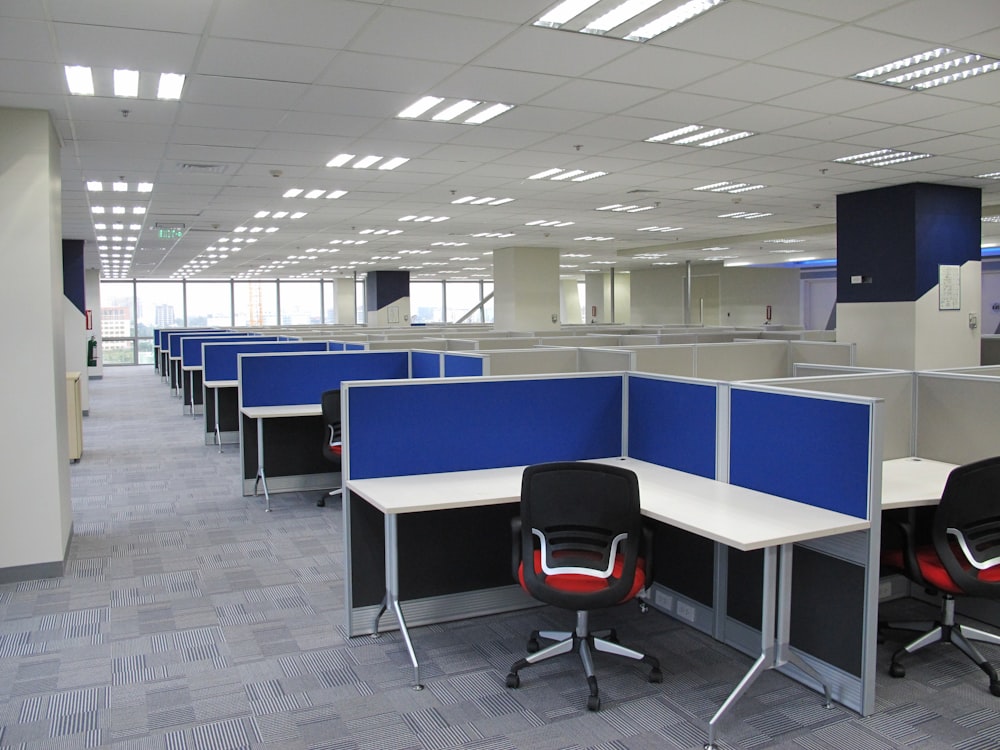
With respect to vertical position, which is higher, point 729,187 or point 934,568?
point 729,187

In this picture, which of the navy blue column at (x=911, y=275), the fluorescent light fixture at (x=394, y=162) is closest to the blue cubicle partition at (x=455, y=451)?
the fluorescent light fixture at (x=394, y=162)

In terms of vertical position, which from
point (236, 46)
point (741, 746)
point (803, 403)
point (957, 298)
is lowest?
point (741, 746)

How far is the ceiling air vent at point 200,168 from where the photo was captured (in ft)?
20.6

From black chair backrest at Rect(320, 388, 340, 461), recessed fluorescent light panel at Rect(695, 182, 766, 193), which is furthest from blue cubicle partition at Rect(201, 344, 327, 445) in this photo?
recessed fluorescent light panel at Rect(695, 182, 766, 193)

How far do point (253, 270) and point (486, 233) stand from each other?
10502 mm

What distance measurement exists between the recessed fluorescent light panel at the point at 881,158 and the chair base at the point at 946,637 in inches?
168

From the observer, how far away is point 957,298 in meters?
8.01

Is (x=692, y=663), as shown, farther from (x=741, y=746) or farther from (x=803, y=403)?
(x=803, y=403)

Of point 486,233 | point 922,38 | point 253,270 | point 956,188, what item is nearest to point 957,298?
point 956,188

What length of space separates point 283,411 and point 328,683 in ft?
9.87

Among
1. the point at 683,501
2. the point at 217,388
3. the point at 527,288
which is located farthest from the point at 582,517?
the point at 527,288

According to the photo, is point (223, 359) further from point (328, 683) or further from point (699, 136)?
point (328, 683)

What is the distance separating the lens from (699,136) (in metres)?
5.61

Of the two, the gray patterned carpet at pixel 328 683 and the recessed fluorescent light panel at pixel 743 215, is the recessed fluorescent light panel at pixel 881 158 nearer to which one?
the recessed fluorescent light panel at pixel 743 215
